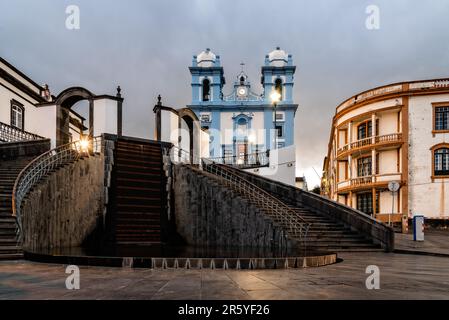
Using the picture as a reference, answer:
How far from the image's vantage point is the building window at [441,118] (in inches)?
1219

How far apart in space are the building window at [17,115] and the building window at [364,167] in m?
27.9

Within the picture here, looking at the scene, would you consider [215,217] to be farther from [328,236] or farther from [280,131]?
[280,131]

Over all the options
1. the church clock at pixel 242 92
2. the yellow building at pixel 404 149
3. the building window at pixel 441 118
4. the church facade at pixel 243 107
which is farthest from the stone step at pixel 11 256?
the church clock at pixel 242 92

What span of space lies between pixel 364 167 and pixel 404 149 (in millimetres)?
4606

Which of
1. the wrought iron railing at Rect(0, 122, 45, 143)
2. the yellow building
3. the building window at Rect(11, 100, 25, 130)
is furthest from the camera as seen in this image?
the yellow building

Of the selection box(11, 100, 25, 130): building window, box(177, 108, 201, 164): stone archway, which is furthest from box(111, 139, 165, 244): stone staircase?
box(11, 100, 25, 130): building window

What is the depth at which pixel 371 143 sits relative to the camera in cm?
3434

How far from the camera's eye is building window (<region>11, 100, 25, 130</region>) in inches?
1070

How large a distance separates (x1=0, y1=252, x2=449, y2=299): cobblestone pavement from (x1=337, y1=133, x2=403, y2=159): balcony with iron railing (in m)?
25.1

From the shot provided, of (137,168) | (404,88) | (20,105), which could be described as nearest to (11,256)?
(137,168)

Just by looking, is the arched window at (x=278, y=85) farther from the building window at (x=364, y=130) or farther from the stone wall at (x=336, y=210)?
the stone wall at (x=336, y=210)

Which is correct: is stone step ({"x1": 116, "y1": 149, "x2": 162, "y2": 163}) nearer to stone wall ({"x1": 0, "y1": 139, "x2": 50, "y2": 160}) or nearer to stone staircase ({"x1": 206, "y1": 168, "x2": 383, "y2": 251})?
stone staircase ({"x1": 206, "y1": 168, "x2": 383, "y2": 251})

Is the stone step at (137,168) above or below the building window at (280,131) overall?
below

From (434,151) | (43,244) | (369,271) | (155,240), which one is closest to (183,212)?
(155,240)
